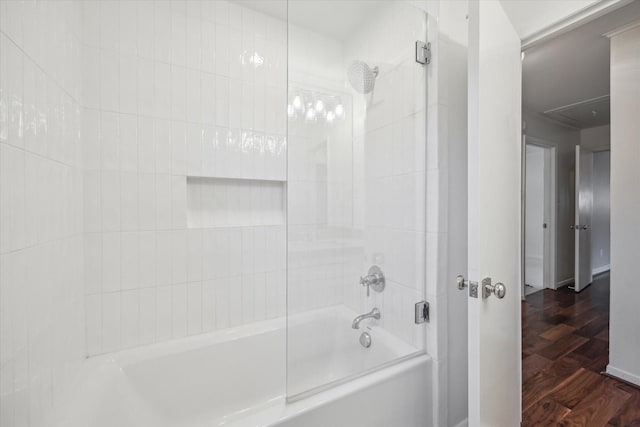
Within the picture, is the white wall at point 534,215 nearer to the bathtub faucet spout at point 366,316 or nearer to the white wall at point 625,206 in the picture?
the white wall at point 625,206

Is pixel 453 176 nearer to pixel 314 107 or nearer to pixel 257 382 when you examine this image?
pixel 314 107

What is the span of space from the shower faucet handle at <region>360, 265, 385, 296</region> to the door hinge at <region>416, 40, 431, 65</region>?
1.10 meters

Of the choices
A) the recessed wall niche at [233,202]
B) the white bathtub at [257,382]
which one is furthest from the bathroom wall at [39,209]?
the recessed wall niche at [233,202]

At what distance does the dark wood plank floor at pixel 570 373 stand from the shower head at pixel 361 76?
2172 millimetres

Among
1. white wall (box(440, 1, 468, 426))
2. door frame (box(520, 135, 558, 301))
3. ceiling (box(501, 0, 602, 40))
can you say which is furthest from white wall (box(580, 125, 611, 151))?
white wall (box(440, 1, 468, 426))

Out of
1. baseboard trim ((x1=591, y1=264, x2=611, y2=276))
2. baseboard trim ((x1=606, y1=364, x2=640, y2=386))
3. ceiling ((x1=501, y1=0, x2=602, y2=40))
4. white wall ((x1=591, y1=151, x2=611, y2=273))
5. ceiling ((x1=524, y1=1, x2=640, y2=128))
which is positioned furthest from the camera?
baseboard trim ((x1=591, y1=264, x2=611, y2=276))

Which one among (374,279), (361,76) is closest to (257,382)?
(374,279)

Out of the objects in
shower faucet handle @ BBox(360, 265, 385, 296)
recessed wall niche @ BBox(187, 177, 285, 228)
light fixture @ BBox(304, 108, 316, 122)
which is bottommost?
shower faucet handle @ BBox(360, 265, 385, 296)

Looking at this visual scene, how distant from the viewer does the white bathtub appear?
3.50 feet

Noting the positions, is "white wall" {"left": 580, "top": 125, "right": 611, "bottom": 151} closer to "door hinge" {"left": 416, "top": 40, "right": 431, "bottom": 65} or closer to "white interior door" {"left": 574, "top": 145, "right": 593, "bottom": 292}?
"white interior door" {"left": 574, "top": 145, "right": 593, "bottom": 292}

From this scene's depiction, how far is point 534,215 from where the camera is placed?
4.14 meters

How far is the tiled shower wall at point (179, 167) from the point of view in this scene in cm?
136

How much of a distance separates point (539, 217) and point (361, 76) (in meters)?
4.21

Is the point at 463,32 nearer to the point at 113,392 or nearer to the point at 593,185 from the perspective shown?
the point at 113,392
